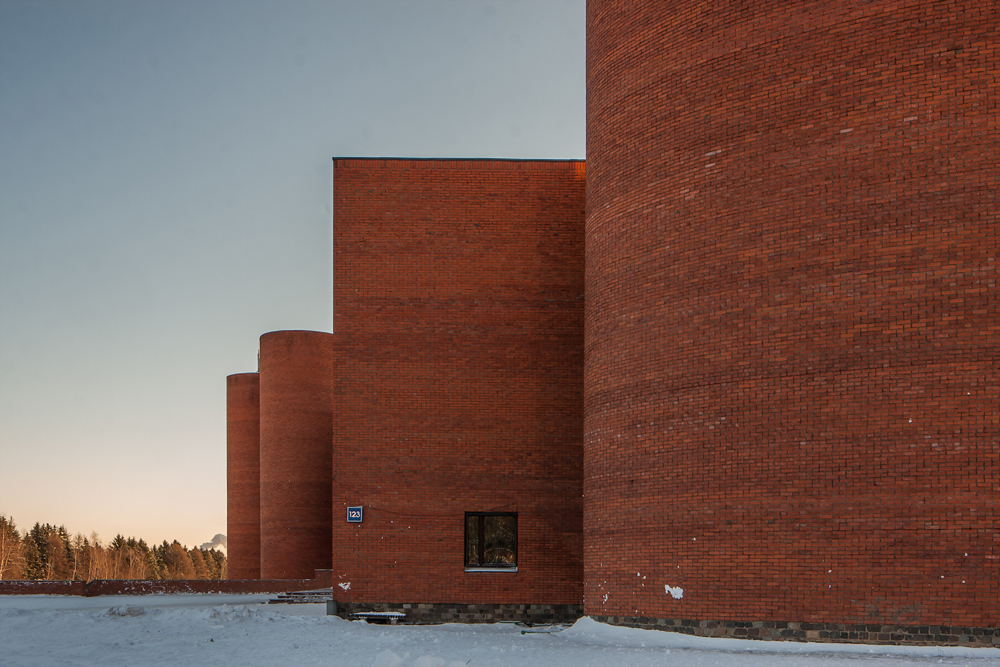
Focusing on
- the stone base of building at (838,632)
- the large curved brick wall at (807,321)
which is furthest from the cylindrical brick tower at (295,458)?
the stone base of building at (838,632)

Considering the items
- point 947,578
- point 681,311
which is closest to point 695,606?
point 947,578

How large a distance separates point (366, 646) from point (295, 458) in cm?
2428

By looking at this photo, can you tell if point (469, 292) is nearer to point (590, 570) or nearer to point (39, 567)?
point (590, 570)

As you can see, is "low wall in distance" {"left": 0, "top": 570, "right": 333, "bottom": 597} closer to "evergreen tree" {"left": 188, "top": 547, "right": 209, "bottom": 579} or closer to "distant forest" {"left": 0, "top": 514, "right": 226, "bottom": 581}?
"distant forest" {"left": 0, "top": 514, "right": 226, "bottom": 581}

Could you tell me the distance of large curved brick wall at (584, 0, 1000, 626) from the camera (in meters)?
12.5

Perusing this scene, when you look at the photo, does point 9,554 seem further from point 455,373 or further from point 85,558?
point 455,373

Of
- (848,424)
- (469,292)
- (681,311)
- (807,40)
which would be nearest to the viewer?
(848,424)

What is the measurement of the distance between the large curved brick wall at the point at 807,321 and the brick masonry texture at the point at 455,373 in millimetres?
4347

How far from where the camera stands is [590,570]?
16.6 m

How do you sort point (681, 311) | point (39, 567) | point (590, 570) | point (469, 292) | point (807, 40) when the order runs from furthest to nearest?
point (39, 567)
point (469, 292)
point (590, 570)
point (681, 311)
point (807, 40)

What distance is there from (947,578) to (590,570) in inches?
245

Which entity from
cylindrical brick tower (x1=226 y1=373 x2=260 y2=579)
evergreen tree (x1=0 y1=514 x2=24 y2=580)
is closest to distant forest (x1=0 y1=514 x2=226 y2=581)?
evergreen tree (x1=0 y1=514 x2=24 y2=580)

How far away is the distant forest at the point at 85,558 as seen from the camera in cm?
7375

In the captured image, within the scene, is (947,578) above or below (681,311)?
below
